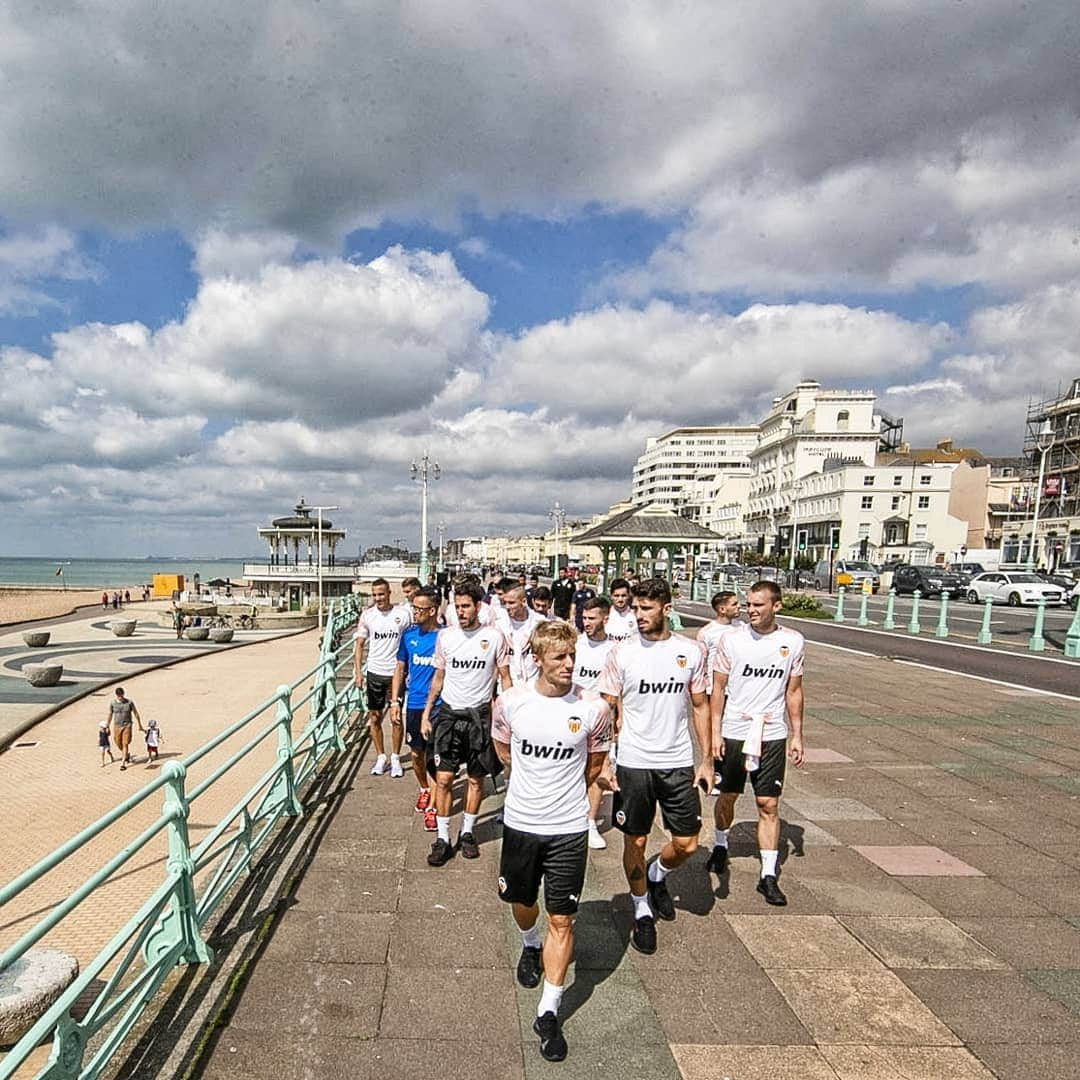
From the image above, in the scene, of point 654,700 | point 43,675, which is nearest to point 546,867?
point 654,700

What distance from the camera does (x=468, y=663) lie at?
4746mm

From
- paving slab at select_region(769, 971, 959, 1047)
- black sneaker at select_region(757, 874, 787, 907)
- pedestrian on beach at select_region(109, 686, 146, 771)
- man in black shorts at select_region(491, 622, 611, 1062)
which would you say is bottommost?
pedestrian on beach at select_region(109, 686, 146, 771)

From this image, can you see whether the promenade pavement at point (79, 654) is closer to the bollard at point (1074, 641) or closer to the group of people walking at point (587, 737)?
the group of people walking at point (587, 737)

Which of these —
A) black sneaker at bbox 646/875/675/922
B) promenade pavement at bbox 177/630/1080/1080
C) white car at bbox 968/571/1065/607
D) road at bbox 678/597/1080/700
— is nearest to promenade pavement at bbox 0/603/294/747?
promenade pavement at bbox 177/630/1080/1080

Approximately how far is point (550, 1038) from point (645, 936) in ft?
3.08

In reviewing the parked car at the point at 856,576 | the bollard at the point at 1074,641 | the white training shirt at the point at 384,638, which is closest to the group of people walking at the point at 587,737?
the white training shirt at the point at 384,638

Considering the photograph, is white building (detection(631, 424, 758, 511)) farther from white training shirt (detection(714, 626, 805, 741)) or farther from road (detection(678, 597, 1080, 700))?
white training shirt (detection(714, 626, 805, 741))

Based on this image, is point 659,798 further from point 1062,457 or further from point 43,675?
point 1062,457

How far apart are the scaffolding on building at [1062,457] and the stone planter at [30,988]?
235ft

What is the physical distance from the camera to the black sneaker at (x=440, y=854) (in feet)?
15.0

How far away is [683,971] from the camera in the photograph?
3408 mm

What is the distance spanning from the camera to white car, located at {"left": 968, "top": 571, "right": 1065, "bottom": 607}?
2948 centimetres

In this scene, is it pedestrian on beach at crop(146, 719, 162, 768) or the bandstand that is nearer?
pedestrian on beach at crop(146, 719, 162, 768)

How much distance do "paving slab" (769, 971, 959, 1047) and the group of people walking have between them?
709 millimetres
